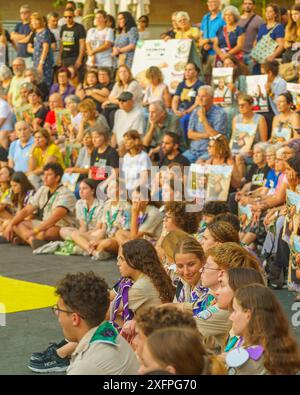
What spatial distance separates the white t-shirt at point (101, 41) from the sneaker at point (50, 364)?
30.3 ft

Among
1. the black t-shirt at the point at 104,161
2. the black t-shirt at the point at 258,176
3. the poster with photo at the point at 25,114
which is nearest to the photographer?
the black t-shirt at the point at 258,176

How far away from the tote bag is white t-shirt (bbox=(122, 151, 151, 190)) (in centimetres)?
243

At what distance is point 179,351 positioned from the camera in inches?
139

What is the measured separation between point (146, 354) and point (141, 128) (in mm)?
9436

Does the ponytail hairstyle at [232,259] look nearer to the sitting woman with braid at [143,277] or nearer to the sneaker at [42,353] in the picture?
the sitting woman with braid at [143,277]

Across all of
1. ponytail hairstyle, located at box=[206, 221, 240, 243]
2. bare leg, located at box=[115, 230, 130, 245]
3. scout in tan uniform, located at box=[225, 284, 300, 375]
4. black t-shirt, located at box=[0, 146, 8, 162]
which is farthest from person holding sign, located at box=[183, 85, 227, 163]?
scout in tan uniform, located at box=[225, 284, 300, 375]

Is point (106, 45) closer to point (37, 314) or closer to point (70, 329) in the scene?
point (37, 314)

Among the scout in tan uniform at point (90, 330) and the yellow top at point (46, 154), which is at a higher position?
the scout in tan uniform at point (90, 330)

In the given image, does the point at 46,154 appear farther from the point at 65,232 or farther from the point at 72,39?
the point at 72,39

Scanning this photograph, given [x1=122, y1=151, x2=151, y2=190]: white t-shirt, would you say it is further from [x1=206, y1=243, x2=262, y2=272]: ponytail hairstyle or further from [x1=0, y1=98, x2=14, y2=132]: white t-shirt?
[x1=206, y1=243, x2=262, y2=272]: ponytail hairstyle

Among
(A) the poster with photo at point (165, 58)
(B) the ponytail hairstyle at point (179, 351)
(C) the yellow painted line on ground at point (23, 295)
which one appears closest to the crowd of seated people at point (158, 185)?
(B) the ponytail hairstyle at point (179, 351)

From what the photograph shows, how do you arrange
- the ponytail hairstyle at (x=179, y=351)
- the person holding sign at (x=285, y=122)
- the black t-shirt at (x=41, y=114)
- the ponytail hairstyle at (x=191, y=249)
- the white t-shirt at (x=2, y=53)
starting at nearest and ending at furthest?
the ponytail hairstyle at (x=179, y=351), the ponytail hairstyle at (x=191, y=249), the person holding sign at (x=285, y=122), the black t-shirt at (x=41, y=114), the white t-shirt at (x=2, y=53)

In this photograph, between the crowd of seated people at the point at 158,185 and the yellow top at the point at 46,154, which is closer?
the crowd of seated people at the point at 158,185

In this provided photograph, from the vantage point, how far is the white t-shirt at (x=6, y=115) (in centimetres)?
1496
